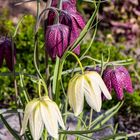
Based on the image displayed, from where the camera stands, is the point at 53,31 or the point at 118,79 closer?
the point at 53,31

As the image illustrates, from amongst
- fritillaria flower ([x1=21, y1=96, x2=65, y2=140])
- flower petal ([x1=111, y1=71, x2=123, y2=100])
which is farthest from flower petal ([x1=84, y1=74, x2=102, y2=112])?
flower petal ([x1=111, y1=71, x2=123, y2=100])

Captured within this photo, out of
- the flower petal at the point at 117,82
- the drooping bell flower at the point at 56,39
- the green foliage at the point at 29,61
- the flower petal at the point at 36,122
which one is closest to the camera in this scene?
the flower petal at the point at 36,122

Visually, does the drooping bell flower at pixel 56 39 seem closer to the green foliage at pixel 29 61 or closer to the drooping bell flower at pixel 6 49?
the drooping bell flower at pixel 6 49

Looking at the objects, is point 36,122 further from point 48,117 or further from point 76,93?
point 76,93

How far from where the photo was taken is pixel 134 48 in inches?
173

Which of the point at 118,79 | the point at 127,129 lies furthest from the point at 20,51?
the point at 118,79

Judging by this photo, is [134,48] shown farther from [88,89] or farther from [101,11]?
[88,89]

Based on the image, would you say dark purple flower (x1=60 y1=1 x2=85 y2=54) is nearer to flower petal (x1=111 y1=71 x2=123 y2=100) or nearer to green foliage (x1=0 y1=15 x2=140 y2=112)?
flower petal (x1=111 y1=71 x2=123 y2=100)

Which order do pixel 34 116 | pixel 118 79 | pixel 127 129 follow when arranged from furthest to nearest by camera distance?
pixel 127 129, pixel 118 79, pixel 34 116

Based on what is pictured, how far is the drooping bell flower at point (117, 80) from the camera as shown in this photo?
1.89 meters

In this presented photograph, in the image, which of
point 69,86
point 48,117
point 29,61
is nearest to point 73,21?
point 69,86

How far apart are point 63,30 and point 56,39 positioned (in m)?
0.05

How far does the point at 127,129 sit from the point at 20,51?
0.91 meters

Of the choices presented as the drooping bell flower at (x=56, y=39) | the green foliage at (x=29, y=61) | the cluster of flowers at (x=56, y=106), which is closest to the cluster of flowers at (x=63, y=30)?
the drooping bell flower at (x=56, y=39)
